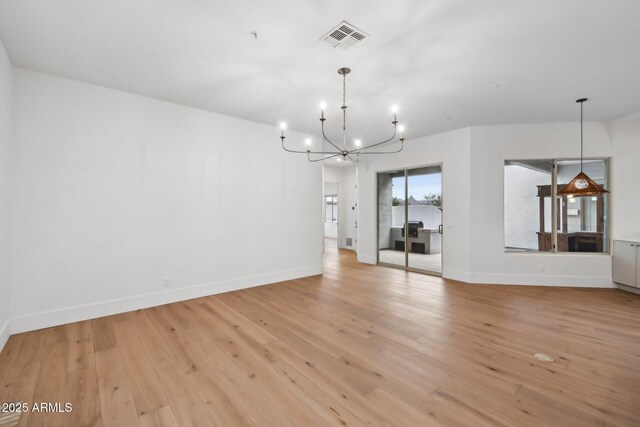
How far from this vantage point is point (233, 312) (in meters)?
3.81

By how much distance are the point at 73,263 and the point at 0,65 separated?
2.20 meters

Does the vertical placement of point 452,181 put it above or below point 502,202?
above

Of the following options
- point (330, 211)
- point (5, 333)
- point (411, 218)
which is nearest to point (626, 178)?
point (411, 218)

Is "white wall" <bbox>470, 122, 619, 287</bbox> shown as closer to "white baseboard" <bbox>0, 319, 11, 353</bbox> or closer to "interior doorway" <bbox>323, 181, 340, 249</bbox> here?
"white baseboard" <bbox>0, 319, 11, 353</bbox>

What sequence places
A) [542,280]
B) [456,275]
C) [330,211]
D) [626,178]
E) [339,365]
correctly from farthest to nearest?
[330,211] → [456,275] → [542,280] → [626,178] → [339,365]

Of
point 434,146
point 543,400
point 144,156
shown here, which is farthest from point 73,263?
point 434,146

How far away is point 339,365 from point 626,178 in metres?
6.10

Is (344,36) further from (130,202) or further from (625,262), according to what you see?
(625,262)

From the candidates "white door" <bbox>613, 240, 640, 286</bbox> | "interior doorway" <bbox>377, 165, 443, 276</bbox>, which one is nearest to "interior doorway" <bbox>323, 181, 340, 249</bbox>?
"interior doorway" <bbox>377, 165, 443, 276</bbox>

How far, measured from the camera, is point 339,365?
250 cm

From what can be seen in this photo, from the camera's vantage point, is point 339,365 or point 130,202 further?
point 130,202

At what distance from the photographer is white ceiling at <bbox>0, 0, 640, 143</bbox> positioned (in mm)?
2301

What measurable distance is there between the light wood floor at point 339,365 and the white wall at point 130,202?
1.49 feet

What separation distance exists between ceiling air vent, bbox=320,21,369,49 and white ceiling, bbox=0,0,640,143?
0.06m
